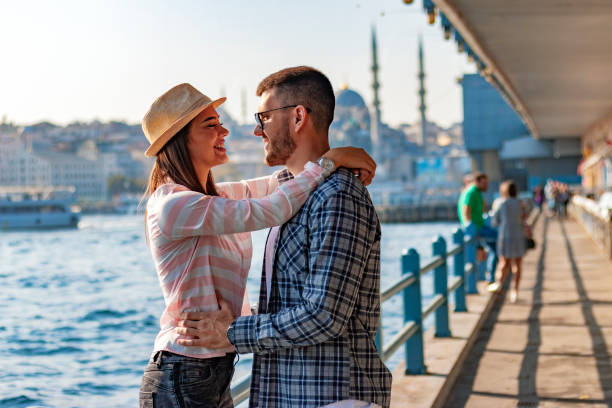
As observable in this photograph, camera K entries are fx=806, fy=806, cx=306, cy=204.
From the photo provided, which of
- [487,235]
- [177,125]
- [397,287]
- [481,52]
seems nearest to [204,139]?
[177,125]

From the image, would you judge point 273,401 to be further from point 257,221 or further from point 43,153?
point 43,153

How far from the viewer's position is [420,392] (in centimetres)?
512

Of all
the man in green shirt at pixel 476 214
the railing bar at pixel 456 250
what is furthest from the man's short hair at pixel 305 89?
the man in green shirt at pixel 476 214

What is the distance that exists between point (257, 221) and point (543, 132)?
107 ft

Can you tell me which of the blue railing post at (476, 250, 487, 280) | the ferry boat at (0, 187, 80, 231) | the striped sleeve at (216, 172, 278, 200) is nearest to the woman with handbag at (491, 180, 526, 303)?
the blue railing post at (476, 250, 487, 280)

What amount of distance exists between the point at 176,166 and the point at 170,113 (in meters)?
0.15

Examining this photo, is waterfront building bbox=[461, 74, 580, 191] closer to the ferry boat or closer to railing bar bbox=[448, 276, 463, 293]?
the ferry boat

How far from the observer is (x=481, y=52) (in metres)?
11.5

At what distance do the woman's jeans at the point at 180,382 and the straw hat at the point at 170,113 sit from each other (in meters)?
0.60

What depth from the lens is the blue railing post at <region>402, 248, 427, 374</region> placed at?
545 cm

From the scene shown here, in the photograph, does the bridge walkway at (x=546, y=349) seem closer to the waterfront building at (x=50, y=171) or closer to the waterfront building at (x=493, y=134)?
the waterfront building at (x=493, y=134)

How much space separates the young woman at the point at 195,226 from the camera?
6.78ft

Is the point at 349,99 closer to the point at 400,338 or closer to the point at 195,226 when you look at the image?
the point at 400,338

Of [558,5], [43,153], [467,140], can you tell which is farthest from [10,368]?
[43,153]
